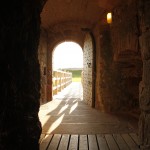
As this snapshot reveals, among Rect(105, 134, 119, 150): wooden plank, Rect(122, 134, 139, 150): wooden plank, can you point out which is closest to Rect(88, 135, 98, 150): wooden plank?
Rect(105, 134, 119, 150): wooden plank

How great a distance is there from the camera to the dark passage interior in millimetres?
2179

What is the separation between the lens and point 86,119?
198 inches

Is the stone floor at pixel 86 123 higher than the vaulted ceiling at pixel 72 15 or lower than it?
lower

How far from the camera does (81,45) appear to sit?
8648mm

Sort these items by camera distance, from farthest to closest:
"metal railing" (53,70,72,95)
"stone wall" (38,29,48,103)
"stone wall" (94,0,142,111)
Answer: "metal railing" (53,70,72,95), "stone wall" (38,29,48,103), "stone wall" (94,0,142,111)

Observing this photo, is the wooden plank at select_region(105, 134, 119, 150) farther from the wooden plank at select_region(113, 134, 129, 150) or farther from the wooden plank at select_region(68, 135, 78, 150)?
the wooden plank at select_region(68, 135, 78, 150)

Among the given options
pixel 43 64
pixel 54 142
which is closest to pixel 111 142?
pixel 54 142

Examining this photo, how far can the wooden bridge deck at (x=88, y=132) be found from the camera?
322 centimetres

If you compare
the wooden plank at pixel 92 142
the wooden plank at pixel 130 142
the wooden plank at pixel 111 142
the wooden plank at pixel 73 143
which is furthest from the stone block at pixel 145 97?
the wooden plank at pixel 73 143

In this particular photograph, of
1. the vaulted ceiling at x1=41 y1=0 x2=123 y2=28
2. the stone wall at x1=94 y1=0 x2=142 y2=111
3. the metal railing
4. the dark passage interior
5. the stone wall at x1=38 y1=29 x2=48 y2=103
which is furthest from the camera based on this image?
the metal railing

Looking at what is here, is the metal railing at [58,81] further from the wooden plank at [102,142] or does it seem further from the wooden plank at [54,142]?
the wooden plank at [102,142]

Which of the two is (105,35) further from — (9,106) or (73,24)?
(9,106)

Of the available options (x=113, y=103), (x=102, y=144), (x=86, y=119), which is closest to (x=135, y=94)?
(x=113, y=103)

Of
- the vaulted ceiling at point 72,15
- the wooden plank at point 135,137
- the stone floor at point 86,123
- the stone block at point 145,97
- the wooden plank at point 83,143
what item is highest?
the vaulted ceiling at point 72,15
